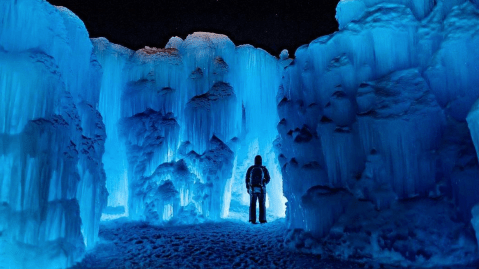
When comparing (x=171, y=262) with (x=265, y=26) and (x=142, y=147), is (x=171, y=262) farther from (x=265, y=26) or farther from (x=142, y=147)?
(x=265, y=26)

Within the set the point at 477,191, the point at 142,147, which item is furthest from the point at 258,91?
the point at 477,191

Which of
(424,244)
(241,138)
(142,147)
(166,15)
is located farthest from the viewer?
(166,15)

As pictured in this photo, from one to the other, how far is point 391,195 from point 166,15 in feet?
60.9

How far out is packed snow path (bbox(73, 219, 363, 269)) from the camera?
6555mm

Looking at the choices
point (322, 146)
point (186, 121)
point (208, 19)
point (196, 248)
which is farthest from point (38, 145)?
point (208, 19)

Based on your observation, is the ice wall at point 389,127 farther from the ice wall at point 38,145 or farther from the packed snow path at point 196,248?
the ice wall at point 38,145

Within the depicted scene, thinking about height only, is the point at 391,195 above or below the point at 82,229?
above

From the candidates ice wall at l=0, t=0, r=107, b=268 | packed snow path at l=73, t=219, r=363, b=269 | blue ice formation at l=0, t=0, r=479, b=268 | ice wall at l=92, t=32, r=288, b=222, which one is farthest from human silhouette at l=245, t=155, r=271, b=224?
ice wall at l=0, t=0, r=107, b=268

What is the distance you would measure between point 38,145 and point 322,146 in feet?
18.6

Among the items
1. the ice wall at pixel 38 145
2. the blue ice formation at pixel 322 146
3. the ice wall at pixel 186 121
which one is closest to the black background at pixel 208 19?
the ice wall at pixel 186 121

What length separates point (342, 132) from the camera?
743cm

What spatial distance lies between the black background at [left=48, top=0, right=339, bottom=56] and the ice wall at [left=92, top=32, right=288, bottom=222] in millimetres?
9313

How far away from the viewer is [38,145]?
19.4 feet

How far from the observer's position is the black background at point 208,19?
68.2 feet
